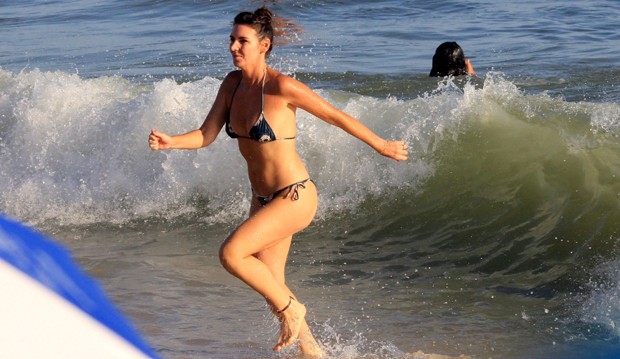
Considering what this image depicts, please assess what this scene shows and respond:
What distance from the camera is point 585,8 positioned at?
15.8 meters

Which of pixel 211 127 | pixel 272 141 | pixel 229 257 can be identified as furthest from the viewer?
pixel 211 127

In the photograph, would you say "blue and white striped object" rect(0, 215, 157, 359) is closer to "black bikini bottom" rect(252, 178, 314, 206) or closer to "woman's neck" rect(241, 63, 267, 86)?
"black bikini bottom" rect(252, 178, 314, 206)

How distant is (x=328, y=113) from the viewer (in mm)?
5098

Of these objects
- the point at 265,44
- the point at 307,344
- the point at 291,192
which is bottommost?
the point at 307,344

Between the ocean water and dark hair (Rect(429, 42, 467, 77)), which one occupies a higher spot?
dark hair (Rect(429, 42, 467, 77))

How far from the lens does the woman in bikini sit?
498 cm

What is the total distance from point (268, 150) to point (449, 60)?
244 inches

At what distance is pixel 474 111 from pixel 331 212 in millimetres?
1499

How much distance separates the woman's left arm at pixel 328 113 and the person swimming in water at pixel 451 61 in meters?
5.86

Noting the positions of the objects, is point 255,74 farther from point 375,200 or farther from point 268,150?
point 375,200

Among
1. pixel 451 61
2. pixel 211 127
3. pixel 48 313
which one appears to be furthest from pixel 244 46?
pixel 451 61

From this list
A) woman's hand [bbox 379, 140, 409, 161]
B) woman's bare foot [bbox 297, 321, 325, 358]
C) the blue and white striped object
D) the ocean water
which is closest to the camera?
the blue and white striped object

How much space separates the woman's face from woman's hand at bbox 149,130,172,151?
0.49 meters

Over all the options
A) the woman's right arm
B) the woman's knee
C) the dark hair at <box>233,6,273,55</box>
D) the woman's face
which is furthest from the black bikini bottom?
the dark hair at <box>233,6,273,55</box>
